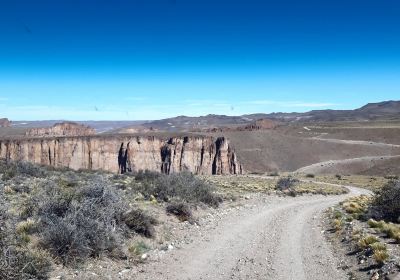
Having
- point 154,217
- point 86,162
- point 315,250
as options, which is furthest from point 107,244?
point 86,162

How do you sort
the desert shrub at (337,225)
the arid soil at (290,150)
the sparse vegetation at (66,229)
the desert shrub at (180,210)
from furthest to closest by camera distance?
the arid soil at (290,150) → the desert shrub at (180,210) → the desert shrub at (337,225) → the sparse vegetation at (66,229)

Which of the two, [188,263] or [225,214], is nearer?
[188,263]

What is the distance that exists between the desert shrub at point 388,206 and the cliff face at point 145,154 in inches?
2700

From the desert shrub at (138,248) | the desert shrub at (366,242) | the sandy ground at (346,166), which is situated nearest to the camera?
the desert shrub at (138,248)

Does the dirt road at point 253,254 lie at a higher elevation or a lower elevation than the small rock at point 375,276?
lower

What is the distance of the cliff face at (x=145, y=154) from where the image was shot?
86.9m

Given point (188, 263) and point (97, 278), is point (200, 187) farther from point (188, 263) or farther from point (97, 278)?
point (97, 278)

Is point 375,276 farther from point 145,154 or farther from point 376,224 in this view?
point 145,154

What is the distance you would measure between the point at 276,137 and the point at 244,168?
73.5ft

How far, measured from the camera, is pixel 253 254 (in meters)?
13.1

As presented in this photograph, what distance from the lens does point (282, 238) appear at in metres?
15.7

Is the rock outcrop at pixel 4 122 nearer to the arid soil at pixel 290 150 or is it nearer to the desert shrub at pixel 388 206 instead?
the arid soil at pixel 290 150

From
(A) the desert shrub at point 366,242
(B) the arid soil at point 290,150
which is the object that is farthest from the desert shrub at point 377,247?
(B) the arid soil at point 290,150

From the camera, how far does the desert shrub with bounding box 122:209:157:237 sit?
1405cm
